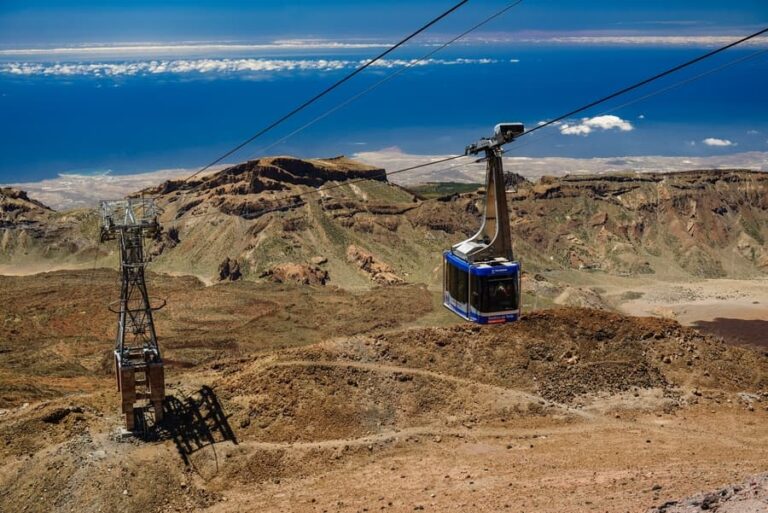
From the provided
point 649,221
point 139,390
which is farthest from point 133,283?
point 649,221

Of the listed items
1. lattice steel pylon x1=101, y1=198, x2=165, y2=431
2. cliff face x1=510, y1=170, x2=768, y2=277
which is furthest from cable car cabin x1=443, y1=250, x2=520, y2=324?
cliff face x1=510, y1=170, x2=768, y2=277

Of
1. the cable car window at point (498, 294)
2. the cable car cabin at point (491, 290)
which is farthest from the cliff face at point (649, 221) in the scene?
the cable car window at point (498, 294)

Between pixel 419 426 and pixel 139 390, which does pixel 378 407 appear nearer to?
pixel 419 426

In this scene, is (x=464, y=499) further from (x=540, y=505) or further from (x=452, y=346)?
(x=452, y=346)

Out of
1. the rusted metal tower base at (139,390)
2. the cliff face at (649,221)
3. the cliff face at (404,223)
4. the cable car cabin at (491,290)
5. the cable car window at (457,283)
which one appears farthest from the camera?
the cliff face at (649,221)

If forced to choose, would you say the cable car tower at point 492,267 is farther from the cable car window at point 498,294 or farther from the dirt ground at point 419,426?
the dirt ground at point 419,426
